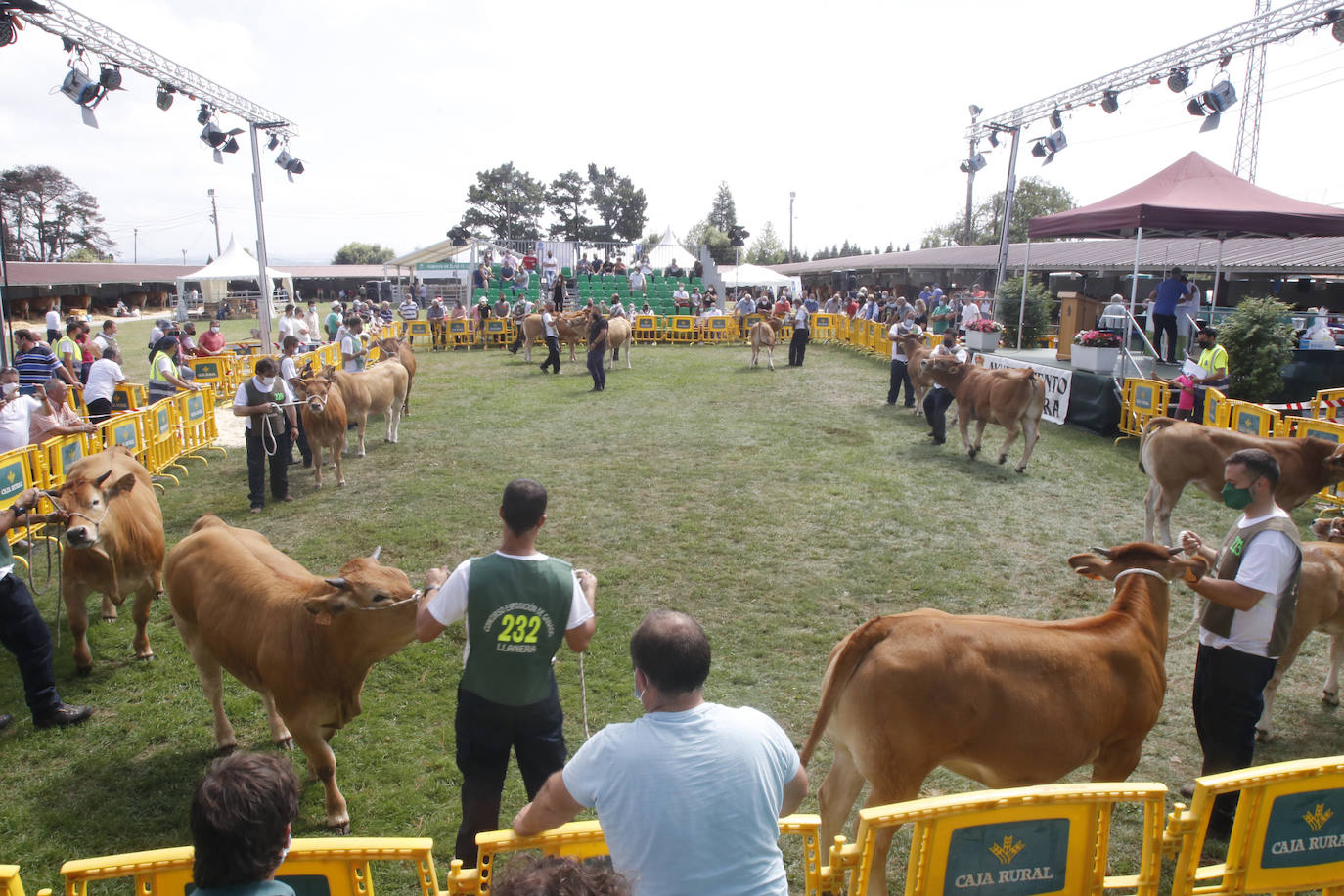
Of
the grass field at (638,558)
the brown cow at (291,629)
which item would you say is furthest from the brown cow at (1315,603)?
the brown cow at (291,629)

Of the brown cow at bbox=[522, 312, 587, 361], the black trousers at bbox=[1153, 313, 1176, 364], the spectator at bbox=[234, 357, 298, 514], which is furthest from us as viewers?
the brown cow at bbox=[522, 312, 587, 361]

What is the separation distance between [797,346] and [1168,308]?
26.3 feet

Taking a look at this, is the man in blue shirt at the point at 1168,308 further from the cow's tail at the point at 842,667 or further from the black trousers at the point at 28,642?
the black trousers at the point at 28,642

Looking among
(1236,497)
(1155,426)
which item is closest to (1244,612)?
(1236,497)

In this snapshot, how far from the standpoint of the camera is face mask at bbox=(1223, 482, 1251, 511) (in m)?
3.95

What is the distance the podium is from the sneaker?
15.7 metres

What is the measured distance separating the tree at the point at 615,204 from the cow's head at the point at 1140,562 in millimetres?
73115

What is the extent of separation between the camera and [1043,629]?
3.59 m

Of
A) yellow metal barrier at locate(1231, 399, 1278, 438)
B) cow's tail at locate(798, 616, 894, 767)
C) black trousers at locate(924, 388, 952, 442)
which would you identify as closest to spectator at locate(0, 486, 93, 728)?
cow's tail at locate(798, 616, 894, 767)

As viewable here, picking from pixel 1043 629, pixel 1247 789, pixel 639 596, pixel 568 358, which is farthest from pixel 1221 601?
pixel 568 358

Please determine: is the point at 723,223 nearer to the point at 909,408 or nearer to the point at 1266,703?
the point at 909,408

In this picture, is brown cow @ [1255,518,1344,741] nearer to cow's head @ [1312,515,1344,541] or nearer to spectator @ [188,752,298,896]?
cow's head @ [1312,515,1344,541]

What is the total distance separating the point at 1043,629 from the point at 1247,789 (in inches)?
38.4

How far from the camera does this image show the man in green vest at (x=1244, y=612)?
3.66 meters
